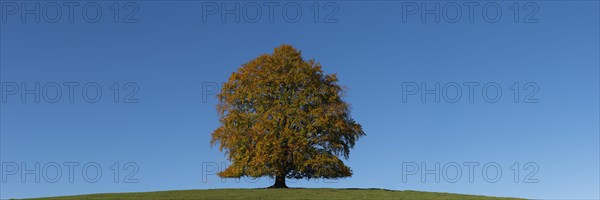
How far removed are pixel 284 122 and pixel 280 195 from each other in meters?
7.69

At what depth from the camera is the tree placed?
45375mm

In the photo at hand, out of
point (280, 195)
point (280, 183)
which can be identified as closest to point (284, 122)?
point (280, 183)

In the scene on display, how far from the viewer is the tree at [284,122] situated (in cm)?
4538

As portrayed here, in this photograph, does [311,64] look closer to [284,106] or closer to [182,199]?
[284,106]

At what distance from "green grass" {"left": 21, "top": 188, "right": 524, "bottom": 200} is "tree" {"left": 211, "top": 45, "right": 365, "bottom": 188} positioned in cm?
241

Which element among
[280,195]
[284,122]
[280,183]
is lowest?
[280,195]

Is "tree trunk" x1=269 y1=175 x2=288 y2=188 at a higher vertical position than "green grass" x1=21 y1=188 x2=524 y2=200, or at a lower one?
higher

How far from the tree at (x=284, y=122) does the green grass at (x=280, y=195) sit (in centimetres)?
241

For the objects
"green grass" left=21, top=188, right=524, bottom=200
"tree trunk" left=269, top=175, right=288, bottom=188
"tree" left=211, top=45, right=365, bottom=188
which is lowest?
"green grass" left=21, top=188, right=524, bottom=200

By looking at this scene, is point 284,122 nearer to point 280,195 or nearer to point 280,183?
point 280,183

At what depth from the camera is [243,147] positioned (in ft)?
152

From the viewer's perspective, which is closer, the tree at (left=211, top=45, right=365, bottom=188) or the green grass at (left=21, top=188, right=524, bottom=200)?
the green grass at (left=21, top=188, right=524, bottom=200)

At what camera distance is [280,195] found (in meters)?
39.8

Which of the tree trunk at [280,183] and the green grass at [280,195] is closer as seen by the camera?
the green grass at [280,195]
